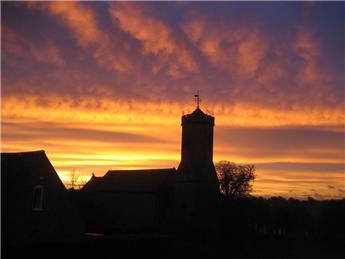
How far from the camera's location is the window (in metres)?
33.3

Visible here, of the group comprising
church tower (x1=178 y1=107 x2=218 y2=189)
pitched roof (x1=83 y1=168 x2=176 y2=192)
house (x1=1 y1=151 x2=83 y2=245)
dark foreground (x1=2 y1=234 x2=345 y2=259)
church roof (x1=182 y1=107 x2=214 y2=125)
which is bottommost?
dark foreground (x1=2 y1=234 x2=345 y2=259)

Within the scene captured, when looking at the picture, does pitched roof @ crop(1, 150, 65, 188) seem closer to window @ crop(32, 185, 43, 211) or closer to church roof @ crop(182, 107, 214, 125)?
window @ crop(32, 185, 43, 211)

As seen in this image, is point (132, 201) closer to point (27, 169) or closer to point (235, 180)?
point (235, 180)

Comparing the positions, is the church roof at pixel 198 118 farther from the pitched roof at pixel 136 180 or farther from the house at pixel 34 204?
the house at pixel 34 204

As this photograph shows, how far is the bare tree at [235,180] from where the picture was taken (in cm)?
6378

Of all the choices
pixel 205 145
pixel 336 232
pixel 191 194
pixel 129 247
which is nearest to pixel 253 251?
pixel 191 194

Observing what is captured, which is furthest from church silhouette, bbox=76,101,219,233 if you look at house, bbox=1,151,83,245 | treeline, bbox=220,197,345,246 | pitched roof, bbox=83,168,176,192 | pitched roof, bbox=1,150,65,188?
pitched roof, bbox=1,150,65,188

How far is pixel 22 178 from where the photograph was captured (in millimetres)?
32500

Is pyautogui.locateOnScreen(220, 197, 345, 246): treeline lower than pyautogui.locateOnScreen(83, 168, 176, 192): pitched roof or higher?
lower

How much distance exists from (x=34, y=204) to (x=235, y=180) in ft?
121

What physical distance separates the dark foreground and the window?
4.09m

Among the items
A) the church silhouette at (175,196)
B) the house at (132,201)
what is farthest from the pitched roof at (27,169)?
the house at (132,201)

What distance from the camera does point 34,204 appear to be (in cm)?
3334

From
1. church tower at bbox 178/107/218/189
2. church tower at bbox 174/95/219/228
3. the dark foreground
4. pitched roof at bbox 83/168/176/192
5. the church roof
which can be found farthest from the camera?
pitched roof at bbox 83/168/176/192
